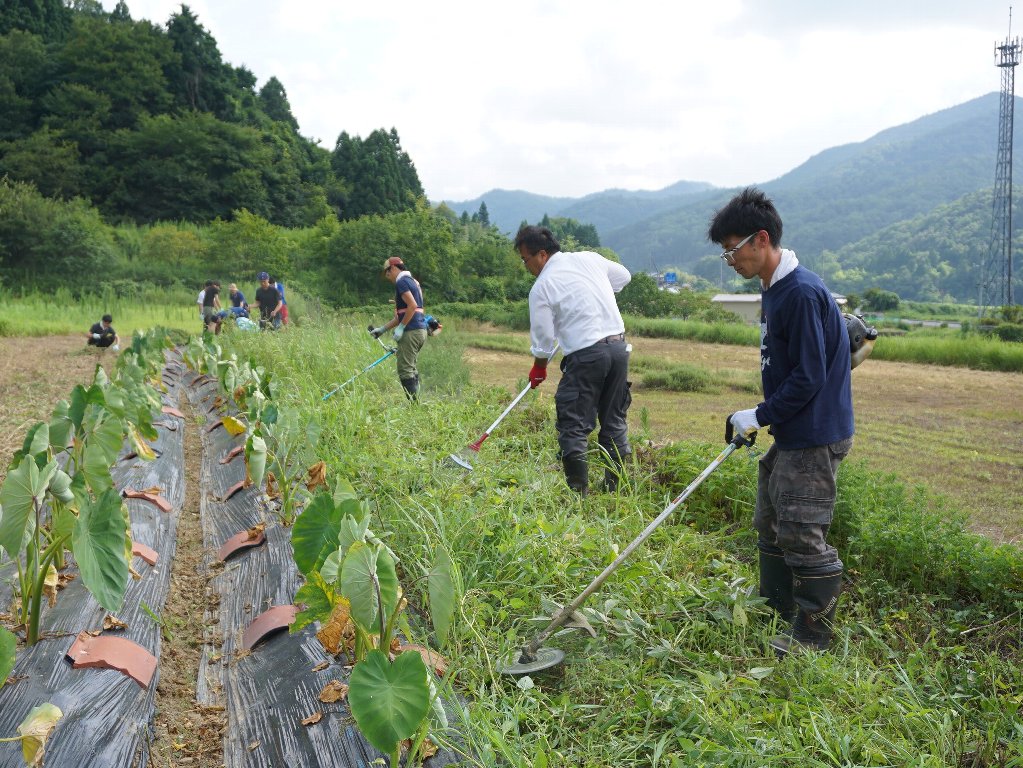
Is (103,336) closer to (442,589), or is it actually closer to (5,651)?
(5,651)

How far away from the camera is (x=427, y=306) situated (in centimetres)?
2784

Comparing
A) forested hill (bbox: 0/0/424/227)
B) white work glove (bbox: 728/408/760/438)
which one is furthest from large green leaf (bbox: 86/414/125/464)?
forested hill (bbox: 0/0/424/227)

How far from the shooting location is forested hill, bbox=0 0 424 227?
1345 inches

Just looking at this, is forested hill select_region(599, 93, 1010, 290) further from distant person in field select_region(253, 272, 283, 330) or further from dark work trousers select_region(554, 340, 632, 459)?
dark work trousers select_region(554, 340, 632, 459)

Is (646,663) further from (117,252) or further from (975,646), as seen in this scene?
(117,252)

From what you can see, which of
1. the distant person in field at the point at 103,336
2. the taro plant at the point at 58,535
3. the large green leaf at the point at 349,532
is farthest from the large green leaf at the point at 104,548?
the distant person in field at the point at 103,336

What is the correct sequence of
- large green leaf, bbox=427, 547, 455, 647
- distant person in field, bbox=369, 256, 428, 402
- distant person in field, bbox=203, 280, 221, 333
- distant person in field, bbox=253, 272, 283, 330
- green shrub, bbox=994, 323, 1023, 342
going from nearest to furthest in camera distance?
large green leaf, bbox=427, 547, 455, 647 < distant person in field, bbox=369, 256, 428, 402 < distant person in field, bbox=253, 272, 283, 330 < distant person in field, bbox=203, 280, 221, 333 < green shrub, bbox=994, 323, 1023, 342

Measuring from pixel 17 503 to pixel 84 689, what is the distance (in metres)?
0.57

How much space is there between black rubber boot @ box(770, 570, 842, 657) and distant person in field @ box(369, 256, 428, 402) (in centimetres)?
407

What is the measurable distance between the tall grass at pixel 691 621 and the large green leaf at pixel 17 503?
1.09 m

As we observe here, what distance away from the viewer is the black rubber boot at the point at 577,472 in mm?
3834

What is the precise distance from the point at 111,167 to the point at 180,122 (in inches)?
149

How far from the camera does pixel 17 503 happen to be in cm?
204

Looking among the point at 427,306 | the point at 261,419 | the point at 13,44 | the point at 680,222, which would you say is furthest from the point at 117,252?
the point at 680,222
